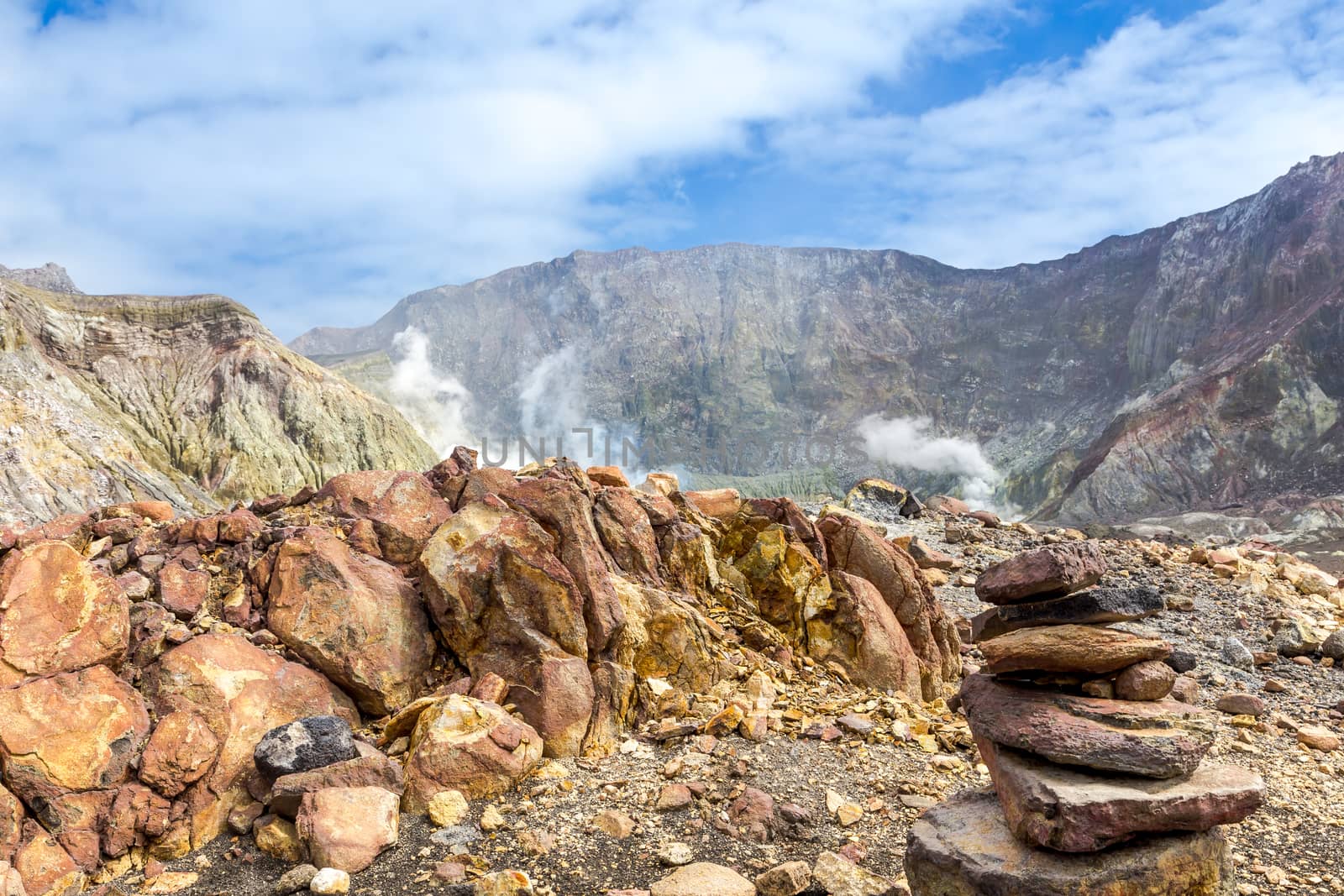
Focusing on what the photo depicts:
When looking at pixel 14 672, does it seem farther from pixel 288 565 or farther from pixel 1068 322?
pixel 1068 322

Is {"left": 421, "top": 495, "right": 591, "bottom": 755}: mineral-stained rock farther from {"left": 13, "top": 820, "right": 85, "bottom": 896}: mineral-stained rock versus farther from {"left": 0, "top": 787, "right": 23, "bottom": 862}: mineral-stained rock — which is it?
{"left": 0, "top": 787, "right": 23, "bottom": 862}: mineral-stained rock

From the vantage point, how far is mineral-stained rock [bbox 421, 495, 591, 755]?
→ 9252 mm

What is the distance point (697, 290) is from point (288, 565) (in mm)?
168649

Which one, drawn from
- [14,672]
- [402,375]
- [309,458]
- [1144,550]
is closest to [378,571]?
[14,672]

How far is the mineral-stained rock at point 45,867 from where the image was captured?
267 inches

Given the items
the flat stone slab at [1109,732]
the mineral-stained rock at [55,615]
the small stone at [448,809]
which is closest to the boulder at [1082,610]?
the flat stone slab at [1109,732]

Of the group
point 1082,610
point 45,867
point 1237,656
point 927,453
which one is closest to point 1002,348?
point 927,453

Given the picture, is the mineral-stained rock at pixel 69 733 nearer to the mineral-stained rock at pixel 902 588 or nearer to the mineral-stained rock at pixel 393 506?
the mineral-stained rock at pixel 393 506

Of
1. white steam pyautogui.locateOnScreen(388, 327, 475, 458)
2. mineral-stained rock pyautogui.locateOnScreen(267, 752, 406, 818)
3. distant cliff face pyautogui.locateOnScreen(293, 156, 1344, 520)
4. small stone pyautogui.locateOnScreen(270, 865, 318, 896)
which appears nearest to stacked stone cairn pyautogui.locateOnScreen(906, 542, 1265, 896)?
mineral-stained rock pyautogui.locateOnScreen(267, 752, 406, 818)

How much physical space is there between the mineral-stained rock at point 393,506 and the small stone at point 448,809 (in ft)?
14.6

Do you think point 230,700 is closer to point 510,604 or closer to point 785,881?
point 510,604

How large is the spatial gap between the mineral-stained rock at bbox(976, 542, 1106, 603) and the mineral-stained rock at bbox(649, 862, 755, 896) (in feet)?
10.3

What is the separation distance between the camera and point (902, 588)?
1418 cm

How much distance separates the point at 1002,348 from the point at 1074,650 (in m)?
155
